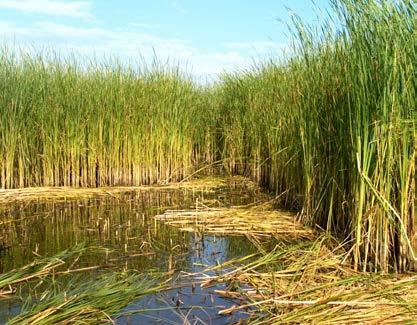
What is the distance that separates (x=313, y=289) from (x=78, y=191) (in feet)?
17.7

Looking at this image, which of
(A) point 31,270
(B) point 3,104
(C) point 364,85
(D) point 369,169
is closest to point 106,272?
(A) point 31,270

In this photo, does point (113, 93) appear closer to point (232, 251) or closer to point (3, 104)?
point (3, 104)

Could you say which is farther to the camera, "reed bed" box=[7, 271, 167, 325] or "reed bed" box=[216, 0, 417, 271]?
"reed bed" box=[216, 0, 417, 271]

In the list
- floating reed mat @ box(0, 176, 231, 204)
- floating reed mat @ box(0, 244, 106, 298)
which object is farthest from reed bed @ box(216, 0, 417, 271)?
floating reed mat @ box(0, 176, 231, 204)

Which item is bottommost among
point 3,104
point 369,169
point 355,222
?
point 355,222

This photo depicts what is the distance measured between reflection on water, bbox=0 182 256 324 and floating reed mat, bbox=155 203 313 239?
0.73 feet

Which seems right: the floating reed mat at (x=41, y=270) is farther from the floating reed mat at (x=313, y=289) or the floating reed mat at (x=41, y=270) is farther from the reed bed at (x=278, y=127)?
the reed bed at (x=278, y=127)

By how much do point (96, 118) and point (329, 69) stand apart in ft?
16.5

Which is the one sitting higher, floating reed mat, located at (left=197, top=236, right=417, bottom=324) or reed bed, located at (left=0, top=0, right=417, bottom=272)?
reed bed, located at (left=0, top=0, right=417, bottom=272)

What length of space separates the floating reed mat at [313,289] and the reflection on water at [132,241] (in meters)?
0.19

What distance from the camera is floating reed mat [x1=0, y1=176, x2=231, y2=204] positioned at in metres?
7.55

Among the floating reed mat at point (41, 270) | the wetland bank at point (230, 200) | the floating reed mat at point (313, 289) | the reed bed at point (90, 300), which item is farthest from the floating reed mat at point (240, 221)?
the reed bed at point (90, 300)

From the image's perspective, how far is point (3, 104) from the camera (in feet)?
26.8

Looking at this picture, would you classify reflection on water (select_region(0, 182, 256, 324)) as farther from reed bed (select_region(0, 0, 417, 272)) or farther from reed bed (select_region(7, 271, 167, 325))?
reed bed (select_region(0, 0, 417, 272))
